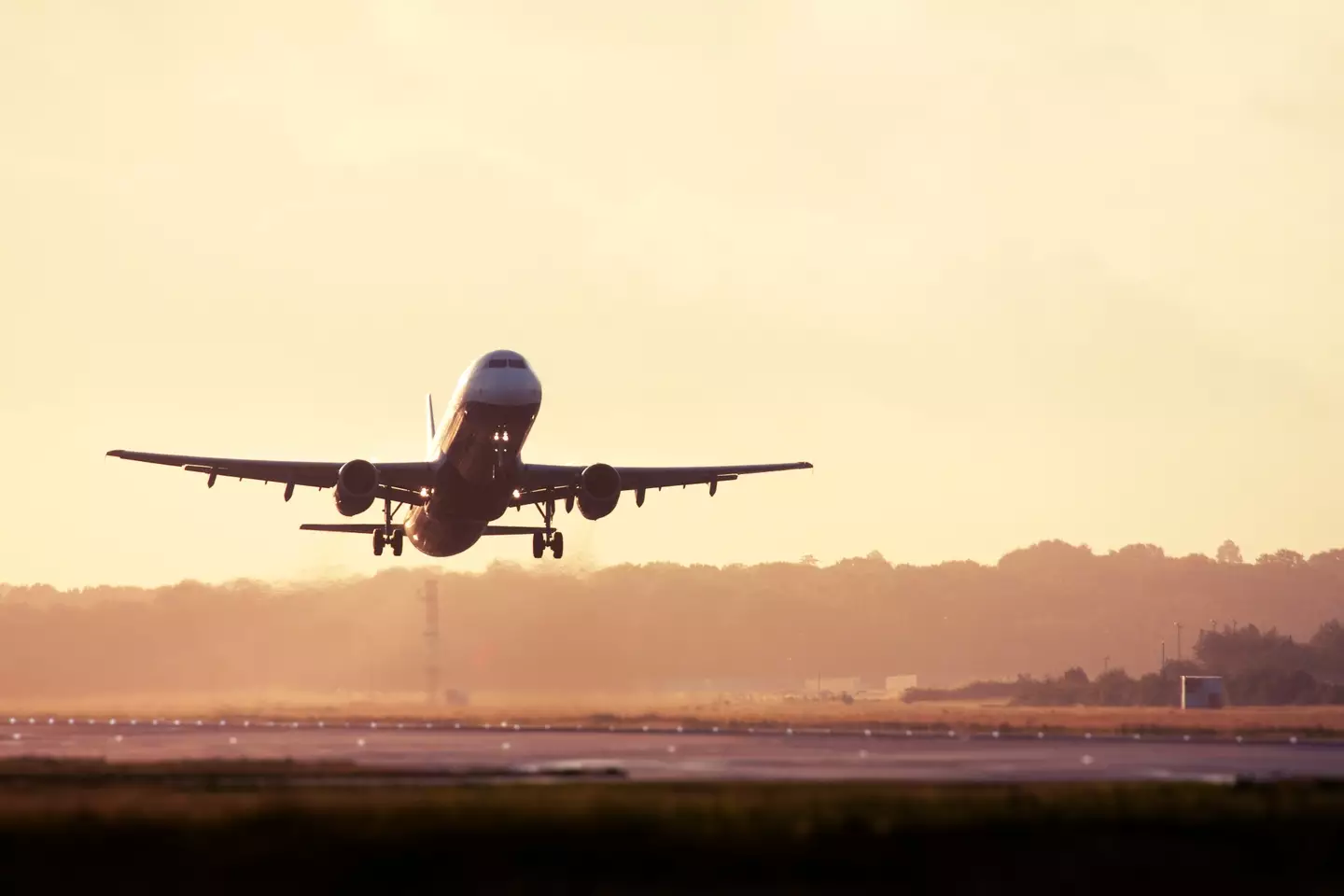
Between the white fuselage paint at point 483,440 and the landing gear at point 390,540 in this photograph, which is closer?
the white fuselage paint at point 483,440

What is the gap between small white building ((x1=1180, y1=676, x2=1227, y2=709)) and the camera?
112 m

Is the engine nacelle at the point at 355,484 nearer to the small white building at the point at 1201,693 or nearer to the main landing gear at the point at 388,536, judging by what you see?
the main landing gear at the point at 388,536

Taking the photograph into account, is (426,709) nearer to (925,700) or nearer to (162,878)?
(925,700)

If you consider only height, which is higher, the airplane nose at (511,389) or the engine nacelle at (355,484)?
the airplane nose at (511,389)

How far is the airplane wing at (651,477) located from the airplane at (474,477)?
0.04 meters

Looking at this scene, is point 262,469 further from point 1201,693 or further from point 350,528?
point 1201,693

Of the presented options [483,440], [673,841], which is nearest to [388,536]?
[483,440]

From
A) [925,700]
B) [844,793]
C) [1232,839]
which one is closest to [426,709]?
[925,700]

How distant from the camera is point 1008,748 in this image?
205ft


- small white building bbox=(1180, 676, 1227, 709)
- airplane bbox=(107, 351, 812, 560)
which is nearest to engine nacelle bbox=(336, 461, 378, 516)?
airplane bbox=(107, 351, 812, 560)

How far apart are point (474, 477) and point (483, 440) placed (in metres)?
2.51

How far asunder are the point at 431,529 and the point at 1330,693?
237ft

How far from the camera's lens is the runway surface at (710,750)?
164 feet

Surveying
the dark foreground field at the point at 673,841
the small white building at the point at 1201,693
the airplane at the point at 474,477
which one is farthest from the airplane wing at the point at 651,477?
the small white building at the point at 1201,693
